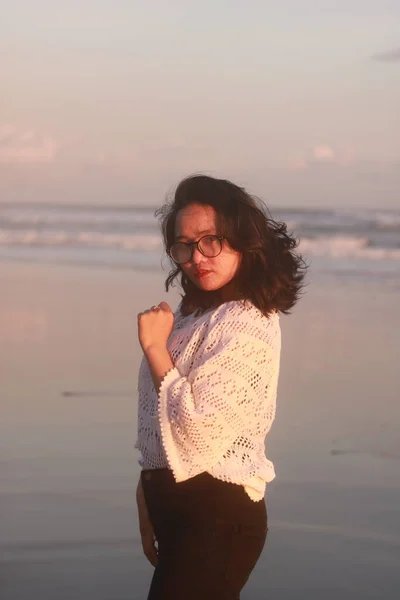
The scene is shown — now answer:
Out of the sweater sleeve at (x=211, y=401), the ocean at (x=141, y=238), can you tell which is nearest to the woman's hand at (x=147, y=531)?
the sweater sleeve at (x=211, y=401)

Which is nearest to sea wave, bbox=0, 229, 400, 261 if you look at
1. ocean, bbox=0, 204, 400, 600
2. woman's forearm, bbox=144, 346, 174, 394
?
ocean, bbox=0, 204, 400, 600

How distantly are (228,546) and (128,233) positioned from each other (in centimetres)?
2702

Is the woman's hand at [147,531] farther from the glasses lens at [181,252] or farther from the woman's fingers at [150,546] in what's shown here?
the glasses lens at [181,252]

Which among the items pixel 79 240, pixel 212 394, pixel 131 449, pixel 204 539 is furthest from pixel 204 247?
pixel 79 240

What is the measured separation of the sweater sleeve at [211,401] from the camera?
2615mm

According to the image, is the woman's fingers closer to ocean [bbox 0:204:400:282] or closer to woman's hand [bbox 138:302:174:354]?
Result: woman's hand [bbox 138:302:174:354]

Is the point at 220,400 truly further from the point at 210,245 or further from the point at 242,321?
the point at 210,245

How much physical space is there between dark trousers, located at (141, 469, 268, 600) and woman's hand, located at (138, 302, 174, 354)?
34 cm

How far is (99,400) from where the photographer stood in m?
7.13

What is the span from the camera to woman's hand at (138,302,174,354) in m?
2.77

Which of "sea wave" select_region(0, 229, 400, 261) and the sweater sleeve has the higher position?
the sweater sleeve

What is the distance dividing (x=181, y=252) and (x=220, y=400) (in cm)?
46

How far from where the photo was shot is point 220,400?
2621 millimetres

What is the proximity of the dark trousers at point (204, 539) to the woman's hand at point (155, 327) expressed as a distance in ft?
1.11
